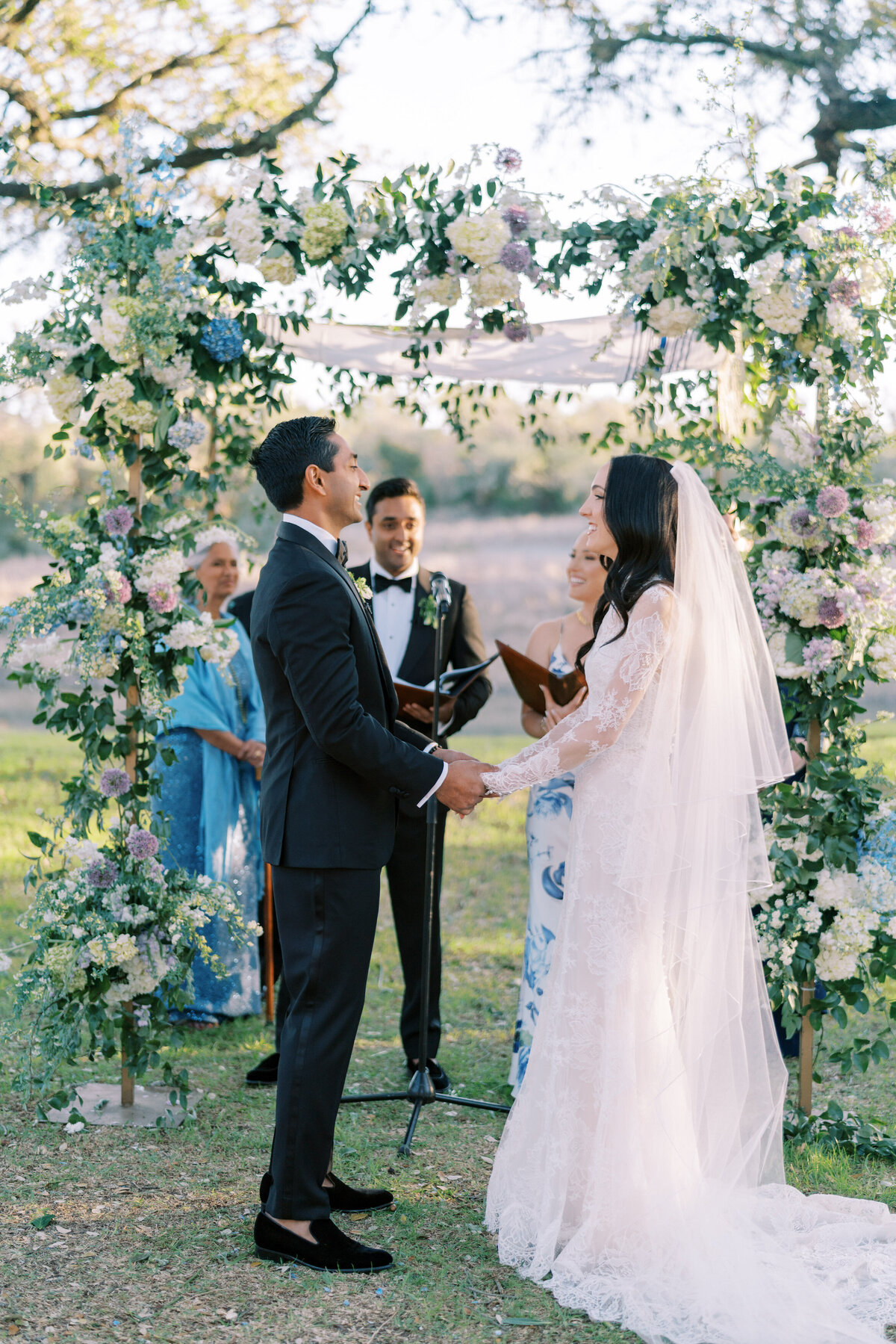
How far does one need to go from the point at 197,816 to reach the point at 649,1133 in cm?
309

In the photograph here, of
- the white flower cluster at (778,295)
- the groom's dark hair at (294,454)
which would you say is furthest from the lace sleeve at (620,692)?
the white flower cluster at (778,295)

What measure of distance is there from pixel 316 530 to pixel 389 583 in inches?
80.9

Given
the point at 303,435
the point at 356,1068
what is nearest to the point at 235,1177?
the point at 356,1068

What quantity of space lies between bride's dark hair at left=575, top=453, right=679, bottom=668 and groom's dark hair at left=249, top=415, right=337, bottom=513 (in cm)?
85

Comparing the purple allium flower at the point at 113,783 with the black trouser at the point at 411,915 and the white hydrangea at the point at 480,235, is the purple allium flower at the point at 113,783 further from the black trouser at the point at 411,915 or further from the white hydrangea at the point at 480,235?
the white hydrangea at the point at 480,235

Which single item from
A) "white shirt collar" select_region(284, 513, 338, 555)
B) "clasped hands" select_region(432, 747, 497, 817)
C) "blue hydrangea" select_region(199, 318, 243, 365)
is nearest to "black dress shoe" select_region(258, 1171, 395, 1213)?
"clasped hands" select_region(432, 747, 497, 817)

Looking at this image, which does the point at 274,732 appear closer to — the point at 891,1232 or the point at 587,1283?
the point at 587,1283

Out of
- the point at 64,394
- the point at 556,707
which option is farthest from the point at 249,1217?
the point at 64,394

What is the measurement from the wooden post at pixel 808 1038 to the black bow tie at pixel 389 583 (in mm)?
1895

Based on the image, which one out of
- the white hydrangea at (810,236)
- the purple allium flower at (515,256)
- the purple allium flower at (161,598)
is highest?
the white hydrangea at (810,236)

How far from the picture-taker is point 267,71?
10398mm

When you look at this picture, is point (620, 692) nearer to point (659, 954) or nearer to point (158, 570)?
point (659, 954)

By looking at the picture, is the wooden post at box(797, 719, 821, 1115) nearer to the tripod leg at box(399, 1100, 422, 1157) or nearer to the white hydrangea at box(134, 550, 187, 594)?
the tripod leg at box(399, 1100, 422, 1157)

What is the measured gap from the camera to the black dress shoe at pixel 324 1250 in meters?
3.30
